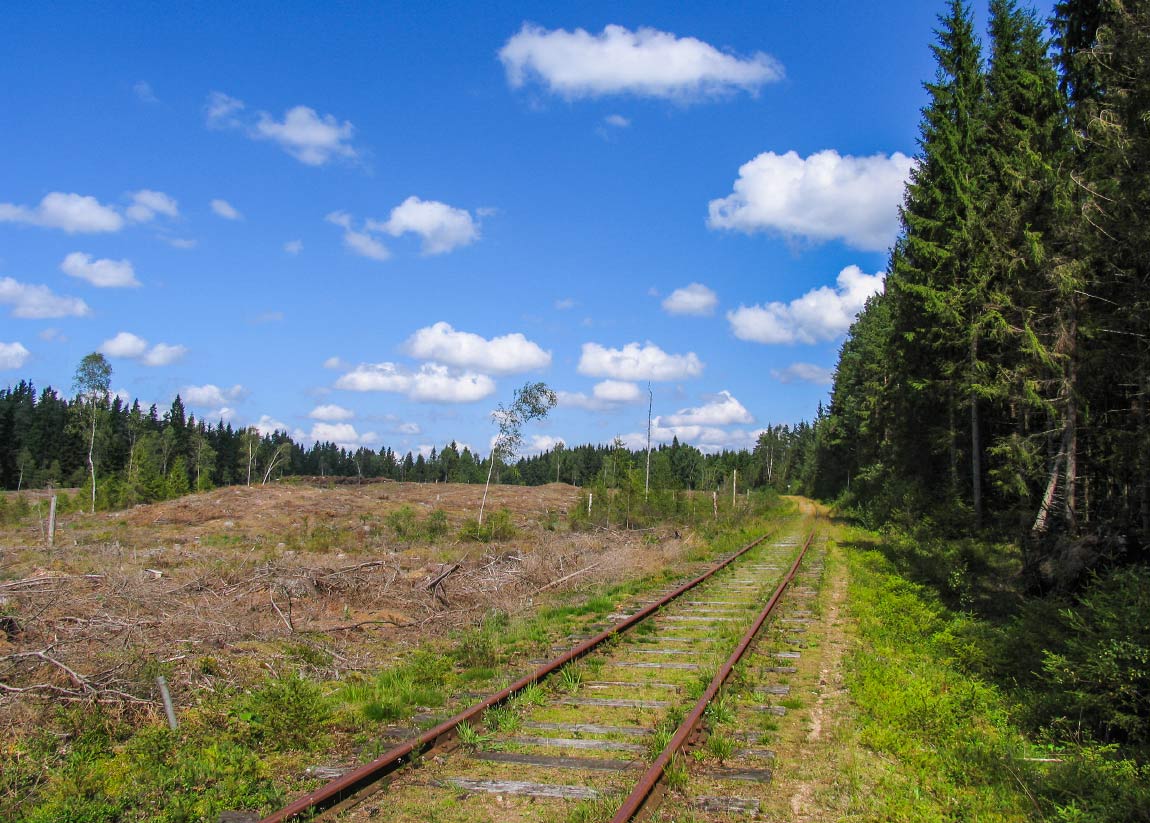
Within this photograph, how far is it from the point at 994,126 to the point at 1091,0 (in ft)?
23.8

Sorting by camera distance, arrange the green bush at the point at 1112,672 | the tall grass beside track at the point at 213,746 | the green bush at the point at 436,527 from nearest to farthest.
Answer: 1. the tall grass beside track at the point at 213,746
2. the green bush at the point at 1112,672
3. the green bush at the point at 436,527

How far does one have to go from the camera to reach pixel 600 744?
5848mm

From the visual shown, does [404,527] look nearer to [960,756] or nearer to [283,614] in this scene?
[283,614]

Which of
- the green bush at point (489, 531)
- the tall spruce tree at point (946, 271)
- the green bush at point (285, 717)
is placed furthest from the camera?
the green bush at point (489, 531)

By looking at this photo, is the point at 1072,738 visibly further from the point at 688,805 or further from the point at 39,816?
the point at 39,816

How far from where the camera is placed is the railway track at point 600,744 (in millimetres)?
4770

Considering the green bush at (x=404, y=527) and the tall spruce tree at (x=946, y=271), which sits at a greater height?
the tall spruce tree at (x=946, y=271)

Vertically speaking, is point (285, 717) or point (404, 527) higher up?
point (285, 717)

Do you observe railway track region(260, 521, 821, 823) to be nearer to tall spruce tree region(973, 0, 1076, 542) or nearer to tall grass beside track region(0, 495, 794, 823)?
tall grass beside track region(0, 495, 794, 823)

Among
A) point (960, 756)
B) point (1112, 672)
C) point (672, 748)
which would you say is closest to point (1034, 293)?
point (1112, 672)

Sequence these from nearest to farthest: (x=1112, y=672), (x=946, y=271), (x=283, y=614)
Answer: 1. (x=1112, y=672)
2. (x=283, y=614)
3. (x=946, y=271)

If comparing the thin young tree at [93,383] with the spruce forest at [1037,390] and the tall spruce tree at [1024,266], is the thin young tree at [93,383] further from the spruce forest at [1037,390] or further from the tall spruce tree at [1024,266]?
the tall spruce tree at [1024,266]

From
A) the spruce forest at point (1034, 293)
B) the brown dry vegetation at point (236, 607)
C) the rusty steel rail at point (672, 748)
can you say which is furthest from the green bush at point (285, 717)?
the spruce forest at point (1034, 293)

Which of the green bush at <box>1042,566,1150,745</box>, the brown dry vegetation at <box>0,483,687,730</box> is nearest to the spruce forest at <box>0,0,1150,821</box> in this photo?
the green bush at <box>1042,566,1150,745</box>
